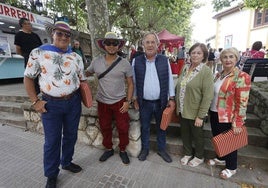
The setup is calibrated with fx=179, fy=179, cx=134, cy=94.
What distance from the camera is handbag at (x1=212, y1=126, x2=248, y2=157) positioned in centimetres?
225

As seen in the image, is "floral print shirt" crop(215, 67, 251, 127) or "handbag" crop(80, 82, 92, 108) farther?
"handbag" crop(80, 82, 92, 108)

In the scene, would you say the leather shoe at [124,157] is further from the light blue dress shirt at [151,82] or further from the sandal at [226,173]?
the sandal at [226,173]

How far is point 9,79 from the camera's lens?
796 cm

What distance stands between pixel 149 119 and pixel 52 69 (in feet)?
4.98

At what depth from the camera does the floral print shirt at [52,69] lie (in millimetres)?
2016

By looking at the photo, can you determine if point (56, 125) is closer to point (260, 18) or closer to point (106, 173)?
point (106, 173)

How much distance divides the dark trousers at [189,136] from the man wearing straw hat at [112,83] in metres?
0.86

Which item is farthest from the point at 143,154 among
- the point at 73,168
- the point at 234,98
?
the point at 234,98

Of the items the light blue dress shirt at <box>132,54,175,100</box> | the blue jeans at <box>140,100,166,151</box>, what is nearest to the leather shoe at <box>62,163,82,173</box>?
the blue jeans at <box>140,100,166,151</box>

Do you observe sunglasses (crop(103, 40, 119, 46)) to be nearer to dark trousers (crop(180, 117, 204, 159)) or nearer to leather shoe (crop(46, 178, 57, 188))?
dark trousers (crop(180, 117, 204, 159))

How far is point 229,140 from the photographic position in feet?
7.39

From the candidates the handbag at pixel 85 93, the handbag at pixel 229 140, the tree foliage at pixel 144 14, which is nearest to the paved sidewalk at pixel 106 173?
the handbag at pixel 229 140

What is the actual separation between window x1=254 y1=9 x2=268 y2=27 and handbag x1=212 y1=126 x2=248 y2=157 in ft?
51.2

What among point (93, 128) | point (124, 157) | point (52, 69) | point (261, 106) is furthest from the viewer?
point (93, 128)
